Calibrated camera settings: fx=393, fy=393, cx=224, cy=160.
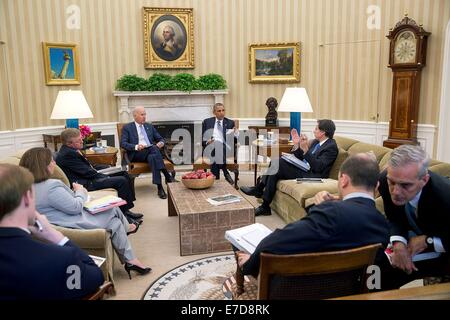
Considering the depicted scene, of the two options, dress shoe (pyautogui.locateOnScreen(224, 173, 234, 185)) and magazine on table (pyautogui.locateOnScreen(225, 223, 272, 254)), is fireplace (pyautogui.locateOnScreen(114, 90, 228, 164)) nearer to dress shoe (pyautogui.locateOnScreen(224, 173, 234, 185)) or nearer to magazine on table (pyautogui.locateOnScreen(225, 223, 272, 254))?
dress shoe (pyautogui.locateOnScreen(224, 173, 234, 185))

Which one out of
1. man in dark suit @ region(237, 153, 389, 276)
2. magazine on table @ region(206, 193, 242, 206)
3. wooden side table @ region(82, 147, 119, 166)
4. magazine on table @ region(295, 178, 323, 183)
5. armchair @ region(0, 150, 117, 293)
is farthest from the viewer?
wooden side table @ region(82, 147, 119, 166)

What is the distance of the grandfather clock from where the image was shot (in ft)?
20.7

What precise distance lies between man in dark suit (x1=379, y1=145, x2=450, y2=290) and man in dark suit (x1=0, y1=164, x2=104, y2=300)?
1.79 m

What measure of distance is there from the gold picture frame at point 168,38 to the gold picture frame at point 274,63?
1.25 meters

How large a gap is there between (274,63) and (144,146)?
337cm

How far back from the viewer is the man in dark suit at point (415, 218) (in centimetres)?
223

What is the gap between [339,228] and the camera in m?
1.89

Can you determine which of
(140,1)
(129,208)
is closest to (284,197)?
(129,208)

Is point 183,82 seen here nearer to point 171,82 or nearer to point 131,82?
point 171,82

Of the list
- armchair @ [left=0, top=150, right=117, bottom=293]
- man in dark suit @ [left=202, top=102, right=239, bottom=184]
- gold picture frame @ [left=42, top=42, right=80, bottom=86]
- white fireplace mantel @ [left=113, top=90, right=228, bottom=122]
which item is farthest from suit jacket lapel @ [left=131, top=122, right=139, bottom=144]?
armchair @ [left=0, top=150, right=117, bottom=293]

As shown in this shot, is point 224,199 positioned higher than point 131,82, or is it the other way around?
point 131,82

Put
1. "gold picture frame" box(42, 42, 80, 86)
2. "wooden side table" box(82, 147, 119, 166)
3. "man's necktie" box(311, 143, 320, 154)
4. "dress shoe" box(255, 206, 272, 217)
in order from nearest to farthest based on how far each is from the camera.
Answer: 1. "man's necktie" box(311, 143, 320, 154)
2. "dress shoe" box(255, 206, 272, 217)
3. "wooden side table" box(82, 147, 119, 166)
4. "gold picture frame" box(42, 42, 80, 86)

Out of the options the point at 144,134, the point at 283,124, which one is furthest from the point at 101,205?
the point at 283,124

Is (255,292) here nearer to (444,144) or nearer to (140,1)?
(444,144)
